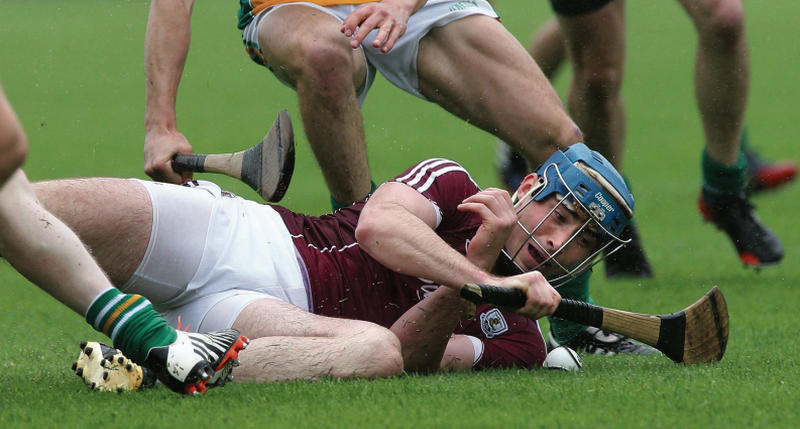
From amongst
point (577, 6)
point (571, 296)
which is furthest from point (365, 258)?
point (577, 6)

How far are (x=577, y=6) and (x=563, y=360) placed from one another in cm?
220

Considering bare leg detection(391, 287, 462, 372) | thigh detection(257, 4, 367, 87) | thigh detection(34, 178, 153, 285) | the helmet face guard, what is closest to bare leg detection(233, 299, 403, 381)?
bare leg detection(391, 287, 462, 372)

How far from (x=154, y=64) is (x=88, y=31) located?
51.9ft

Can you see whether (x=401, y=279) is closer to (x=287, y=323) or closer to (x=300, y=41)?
(x=287, y=323)

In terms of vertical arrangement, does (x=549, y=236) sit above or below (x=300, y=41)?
below

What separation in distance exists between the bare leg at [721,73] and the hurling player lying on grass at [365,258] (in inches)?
70.9

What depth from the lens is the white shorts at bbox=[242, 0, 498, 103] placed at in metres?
4.43

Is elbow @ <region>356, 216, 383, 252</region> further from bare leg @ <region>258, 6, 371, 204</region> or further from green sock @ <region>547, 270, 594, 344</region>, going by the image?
green sock @ <region>547, 270, 594, 344</region>

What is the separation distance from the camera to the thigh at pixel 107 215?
11.0ft

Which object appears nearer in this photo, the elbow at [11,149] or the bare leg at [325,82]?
the elbow at [11,149]

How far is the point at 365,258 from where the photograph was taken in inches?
147

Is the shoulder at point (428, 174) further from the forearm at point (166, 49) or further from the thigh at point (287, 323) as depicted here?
the forearm at point (166, 49)

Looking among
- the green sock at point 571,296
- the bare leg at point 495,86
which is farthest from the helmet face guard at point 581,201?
the bare leg at point 495,86

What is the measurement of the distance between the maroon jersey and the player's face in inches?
7.1
